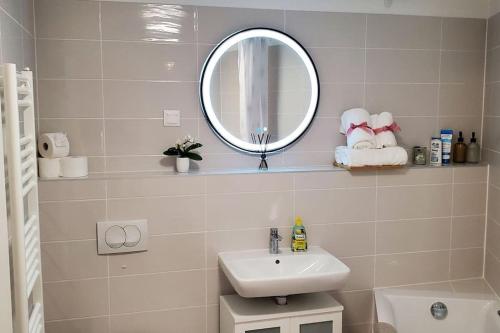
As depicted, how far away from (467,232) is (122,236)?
1993 mm

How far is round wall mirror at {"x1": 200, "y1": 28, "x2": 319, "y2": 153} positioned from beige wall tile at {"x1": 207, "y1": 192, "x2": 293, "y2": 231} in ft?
0.98

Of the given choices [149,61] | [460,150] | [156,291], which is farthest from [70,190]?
[460,150]

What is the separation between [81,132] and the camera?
2.77m

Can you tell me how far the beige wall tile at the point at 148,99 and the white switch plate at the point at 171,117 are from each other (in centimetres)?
2

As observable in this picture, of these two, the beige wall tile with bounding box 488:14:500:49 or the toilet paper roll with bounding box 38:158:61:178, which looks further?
the beige wall tile with bounding box 488:14:500:49

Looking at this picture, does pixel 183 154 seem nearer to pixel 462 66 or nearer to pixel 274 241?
pixel 274 241

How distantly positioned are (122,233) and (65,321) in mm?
521

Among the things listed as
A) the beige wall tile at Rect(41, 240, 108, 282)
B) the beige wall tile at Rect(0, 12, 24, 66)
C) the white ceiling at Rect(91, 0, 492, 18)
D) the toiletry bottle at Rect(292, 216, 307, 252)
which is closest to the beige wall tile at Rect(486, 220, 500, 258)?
the toiletry bottle at Rect(292, 216, 307, 252)

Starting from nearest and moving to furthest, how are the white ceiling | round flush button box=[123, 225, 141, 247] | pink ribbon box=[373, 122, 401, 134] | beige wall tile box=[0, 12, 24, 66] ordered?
1. beige wall tile box=[0, 12, 24, 66]
2. round flush button box=[123, 225, 141, 247]
3. the white ceiling
4. pink ribbon box=[373, 122, 401, 134]

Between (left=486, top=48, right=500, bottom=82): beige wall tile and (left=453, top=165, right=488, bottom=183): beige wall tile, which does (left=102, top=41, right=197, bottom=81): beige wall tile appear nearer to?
(left=453, top=165, right=488, bottom=183): beige wall tile

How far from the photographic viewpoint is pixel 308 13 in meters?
3.00

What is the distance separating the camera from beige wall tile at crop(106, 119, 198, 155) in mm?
2816

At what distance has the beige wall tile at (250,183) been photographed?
280cm

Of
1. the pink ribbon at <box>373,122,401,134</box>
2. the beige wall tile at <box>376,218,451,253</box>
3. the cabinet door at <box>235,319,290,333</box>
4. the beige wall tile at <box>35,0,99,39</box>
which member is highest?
the beige wall tile at <box>35,0,99,39</box>
